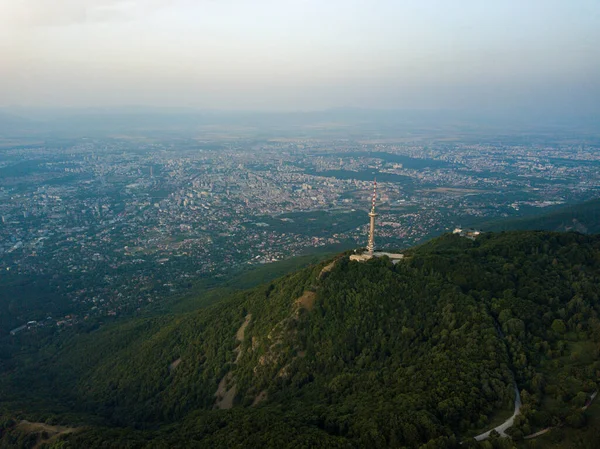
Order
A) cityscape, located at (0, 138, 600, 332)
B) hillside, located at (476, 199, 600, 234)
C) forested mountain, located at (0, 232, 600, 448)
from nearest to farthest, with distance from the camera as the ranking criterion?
forested mountain, located at (0, 232, 600, 448) < hillside, located at (476, 199, 600, 234) < cityscape, located at (0, 138, 600, 332)

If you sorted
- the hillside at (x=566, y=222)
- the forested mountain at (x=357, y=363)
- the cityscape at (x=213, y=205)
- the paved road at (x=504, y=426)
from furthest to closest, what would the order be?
the cityscape at (x=213, y=205)
the hillside at (x=566, y=222)
the forested mountain at (x=357, y=363)
the paved road at (x=504, y=426)

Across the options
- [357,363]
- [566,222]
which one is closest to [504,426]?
[357,363]

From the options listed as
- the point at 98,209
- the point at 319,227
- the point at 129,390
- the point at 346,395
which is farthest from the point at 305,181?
the point at 346,395

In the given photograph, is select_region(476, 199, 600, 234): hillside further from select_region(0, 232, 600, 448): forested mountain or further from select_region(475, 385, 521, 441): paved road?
select_region(475, 385, 521, 441): paved road

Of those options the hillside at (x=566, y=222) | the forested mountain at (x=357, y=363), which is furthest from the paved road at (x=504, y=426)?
the hillside at (x=566, y=222)

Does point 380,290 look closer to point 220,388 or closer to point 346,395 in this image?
point 346,395

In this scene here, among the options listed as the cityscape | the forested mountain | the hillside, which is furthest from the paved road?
the hillside

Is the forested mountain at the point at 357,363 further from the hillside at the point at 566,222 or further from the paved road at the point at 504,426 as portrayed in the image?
the hillside at the point at 566,222

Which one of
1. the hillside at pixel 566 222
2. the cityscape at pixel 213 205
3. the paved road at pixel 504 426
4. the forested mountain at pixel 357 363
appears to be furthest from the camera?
the cityscape at pixel 213 205

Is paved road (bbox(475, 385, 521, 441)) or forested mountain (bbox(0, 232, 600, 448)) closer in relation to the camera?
paved road (bbox(475, 385, 521, 441))
